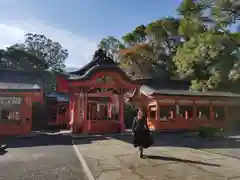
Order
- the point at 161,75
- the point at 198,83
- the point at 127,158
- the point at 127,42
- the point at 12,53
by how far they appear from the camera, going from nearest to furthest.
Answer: the point at 127,158 → the point at 198,83 → the point at 161,75 → the point at 127,42 → the point at 12,53

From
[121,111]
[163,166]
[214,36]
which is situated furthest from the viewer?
[121,111]

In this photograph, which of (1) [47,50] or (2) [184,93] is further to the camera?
(1) [47,50]

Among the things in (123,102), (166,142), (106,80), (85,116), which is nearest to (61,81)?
(85,116)

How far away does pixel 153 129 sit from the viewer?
1791 centimetres

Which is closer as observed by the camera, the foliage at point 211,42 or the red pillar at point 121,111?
the foliage at point 211,42

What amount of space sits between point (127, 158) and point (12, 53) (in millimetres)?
37421

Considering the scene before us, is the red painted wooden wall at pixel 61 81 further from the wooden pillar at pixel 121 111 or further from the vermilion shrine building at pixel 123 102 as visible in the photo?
the wooden pillar at pixel 121 111

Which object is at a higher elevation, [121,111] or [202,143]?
[121,111]

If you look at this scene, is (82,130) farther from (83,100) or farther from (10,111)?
(10,111)

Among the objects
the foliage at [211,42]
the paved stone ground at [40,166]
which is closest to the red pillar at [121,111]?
the foliage at [211,42]

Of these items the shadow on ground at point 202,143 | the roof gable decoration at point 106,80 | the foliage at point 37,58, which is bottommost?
the shadow on ground at point 202,143

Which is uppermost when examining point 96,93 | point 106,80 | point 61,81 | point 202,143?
point 106,80

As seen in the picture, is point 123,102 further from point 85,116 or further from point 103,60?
point 103,60

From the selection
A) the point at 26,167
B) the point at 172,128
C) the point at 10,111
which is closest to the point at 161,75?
the point at 172,128
